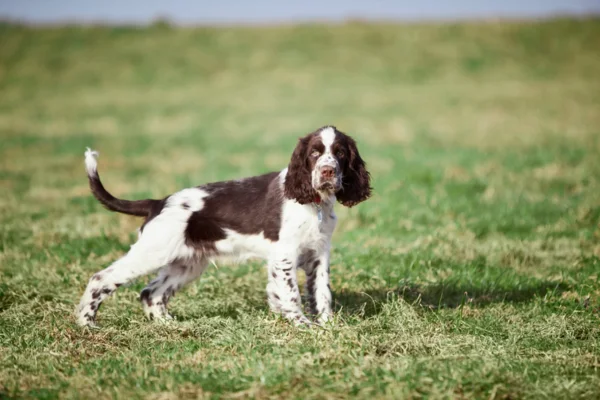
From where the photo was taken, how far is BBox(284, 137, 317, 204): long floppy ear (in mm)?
5398

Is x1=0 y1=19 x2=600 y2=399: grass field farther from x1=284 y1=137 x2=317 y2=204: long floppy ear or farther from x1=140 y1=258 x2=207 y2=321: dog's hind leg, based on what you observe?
x1=284 y1=137 x2=317 y2=204: long floppy ear

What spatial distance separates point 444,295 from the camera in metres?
6.38

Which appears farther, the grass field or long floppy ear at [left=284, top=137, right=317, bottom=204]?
long floppy ear at [left=284, top=137, right=317, bottom=204]

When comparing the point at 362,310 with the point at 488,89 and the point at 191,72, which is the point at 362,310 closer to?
the point at 488,89

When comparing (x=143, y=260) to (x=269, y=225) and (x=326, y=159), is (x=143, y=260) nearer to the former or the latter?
(x=269, y=225)

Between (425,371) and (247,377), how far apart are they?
3.35 ft

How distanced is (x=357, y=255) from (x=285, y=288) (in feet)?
6.82

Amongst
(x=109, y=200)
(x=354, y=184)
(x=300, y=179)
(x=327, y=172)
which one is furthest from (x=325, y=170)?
(x=109, y=200)

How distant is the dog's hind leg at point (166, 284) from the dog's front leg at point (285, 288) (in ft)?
2.15

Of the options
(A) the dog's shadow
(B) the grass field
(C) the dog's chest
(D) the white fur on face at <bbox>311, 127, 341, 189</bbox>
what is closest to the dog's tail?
(B) the grass field

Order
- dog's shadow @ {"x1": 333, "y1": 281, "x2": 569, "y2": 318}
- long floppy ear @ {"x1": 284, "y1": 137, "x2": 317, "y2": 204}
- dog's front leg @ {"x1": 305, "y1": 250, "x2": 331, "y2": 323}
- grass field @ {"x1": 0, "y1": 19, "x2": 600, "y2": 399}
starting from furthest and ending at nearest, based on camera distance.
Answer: dog's shadow @ {"x1": 333, "y1": 281, "x2": 569, "y2": 318}
dog's front leg @ {"x1": 305, "y1": 250, "x2": 331, "y2": 323}
long floppy ear @ {"x1": 284, "y1": 137, "x2": 317, "y2": 204}
grass field @ {"x1": 0, "y1": 19, "x2": 600, "y2": 399}

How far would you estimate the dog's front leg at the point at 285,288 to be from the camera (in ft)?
18.0

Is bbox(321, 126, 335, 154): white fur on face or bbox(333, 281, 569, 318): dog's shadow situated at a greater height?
bbox(321, 126, 335, 154): white fur on face

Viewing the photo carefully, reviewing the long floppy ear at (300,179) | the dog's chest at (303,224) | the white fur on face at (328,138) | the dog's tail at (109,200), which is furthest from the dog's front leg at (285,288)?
the dog's tail at (109,200)
